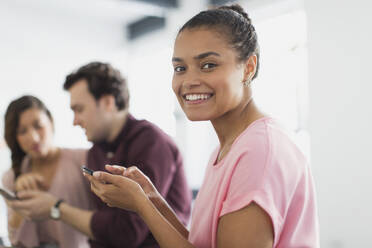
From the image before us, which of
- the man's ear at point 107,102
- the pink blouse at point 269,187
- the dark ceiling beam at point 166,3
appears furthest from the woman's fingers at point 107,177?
the dark ceiling beam at point 166,3

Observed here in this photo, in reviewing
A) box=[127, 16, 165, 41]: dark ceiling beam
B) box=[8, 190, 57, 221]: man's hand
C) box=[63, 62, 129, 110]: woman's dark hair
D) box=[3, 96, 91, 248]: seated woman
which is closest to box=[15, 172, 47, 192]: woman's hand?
box=[3, 96, 91, 248]: seated woman

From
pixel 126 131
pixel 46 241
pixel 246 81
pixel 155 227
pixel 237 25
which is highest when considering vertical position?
pixel 237 25

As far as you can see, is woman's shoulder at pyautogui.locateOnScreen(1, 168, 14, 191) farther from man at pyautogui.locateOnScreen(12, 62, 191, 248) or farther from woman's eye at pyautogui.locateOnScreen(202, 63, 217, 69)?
woman's eye at pyautogui.locateOnScreen(202, 63, 217, 69)

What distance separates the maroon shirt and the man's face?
55 mm

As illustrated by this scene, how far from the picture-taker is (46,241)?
150 centimetres

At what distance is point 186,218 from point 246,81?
30.7 inches

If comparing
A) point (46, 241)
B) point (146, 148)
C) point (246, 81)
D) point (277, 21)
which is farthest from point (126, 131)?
point (277, 21)

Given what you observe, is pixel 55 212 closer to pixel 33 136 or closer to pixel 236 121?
pixel 33 136

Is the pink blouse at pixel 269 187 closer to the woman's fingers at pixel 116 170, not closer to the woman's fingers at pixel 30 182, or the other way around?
the woman's fingers at pixel 116 170

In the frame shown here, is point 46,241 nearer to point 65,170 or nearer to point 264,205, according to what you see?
point 65,170

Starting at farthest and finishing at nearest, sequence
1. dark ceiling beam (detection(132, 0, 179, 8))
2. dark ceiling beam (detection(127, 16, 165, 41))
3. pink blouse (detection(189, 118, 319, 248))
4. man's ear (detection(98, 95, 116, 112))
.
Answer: dark ceiling beam (detection(127, 16, 165, 41))
dark ceiling beam (detection(132, 0, 179, 8))
man's ear (detection(98, 95, 116, 112))
pink blouse (detection(189, 118, 319, 248))

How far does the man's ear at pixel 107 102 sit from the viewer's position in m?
1.46

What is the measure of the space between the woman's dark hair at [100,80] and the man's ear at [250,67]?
2.58ft

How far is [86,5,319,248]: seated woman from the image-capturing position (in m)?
0.61
